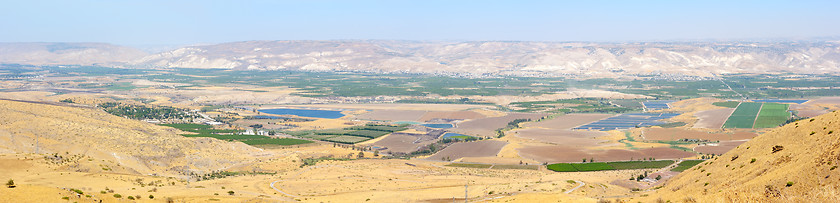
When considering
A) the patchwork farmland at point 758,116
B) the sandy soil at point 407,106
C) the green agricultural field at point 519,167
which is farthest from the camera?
the sandy soil at point 407,106

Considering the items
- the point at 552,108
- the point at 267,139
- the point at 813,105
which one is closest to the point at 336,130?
the point at 267,139

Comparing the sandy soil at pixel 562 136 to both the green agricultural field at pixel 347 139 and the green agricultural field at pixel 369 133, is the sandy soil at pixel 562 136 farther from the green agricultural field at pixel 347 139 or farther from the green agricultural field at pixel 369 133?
the green agricultural field at pixel 347 139

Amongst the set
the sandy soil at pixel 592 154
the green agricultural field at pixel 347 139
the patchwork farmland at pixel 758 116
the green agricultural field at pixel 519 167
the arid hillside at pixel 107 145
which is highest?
the arid hillside at pixel 107 145

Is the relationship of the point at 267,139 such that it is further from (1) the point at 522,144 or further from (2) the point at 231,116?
(2) the point at 231,116

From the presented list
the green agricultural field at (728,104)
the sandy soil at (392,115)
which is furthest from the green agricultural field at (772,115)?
the sandy soil at (392,115)

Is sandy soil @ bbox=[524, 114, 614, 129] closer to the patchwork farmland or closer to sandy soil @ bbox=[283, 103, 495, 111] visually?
the patchwork farmland

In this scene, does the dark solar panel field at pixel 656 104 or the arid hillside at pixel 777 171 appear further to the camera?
the dark solar panel field at pixel 656 104

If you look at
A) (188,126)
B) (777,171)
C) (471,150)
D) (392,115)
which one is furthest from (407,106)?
(777,171)

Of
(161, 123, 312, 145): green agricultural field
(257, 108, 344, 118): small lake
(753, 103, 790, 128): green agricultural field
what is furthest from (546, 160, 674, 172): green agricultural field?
(257, 108, 344, 118): small lake
